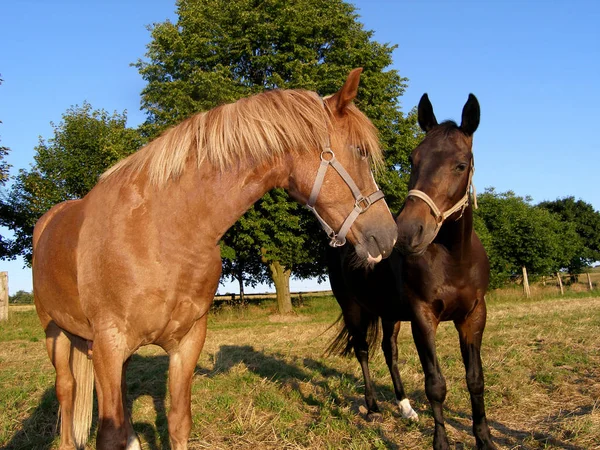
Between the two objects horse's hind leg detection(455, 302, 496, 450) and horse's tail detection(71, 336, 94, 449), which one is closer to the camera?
horse's hind leg detection(455, 302, 496, 450)

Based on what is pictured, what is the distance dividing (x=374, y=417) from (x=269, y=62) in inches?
606

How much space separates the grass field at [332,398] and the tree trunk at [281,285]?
384 inches

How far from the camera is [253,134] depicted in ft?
8.48

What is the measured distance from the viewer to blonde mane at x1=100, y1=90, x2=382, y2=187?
2.53m

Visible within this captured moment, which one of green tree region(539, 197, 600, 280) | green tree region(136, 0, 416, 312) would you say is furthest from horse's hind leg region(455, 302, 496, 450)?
green tree region(539, 197, 600, 280)

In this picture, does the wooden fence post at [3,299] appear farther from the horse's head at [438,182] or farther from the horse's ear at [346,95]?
the horse's ear at [346,95]

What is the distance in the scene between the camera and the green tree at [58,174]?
826 inches

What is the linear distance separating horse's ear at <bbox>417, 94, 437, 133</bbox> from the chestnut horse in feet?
5.62

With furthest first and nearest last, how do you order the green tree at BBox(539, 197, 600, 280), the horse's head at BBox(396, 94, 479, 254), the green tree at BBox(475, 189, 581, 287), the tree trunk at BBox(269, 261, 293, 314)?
the green tree at BBox(539, 197, 600, 280) → the green tree at BBox(475, 189, 581, 287) → the tree trunk at BBox(269, 261, 293, 314) → the horse's head at BBox(396, 94, 479, 254)

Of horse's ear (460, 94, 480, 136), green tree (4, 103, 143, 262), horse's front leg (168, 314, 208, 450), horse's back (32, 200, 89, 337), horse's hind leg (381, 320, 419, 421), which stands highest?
green tree (4, 103, 143, 262)

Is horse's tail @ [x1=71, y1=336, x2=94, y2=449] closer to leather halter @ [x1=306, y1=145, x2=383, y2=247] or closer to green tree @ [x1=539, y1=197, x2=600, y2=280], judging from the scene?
leather halter @ [x1=306, y1=145, x2=383, y2=247]

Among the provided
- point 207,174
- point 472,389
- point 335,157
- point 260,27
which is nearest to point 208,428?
point 472,389

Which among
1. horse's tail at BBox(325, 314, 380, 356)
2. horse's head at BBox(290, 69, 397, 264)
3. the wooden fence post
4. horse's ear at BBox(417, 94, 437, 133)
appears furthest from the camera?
the wooden fence post

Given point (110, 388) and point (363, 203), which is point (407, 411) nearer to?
point (363, 203)
